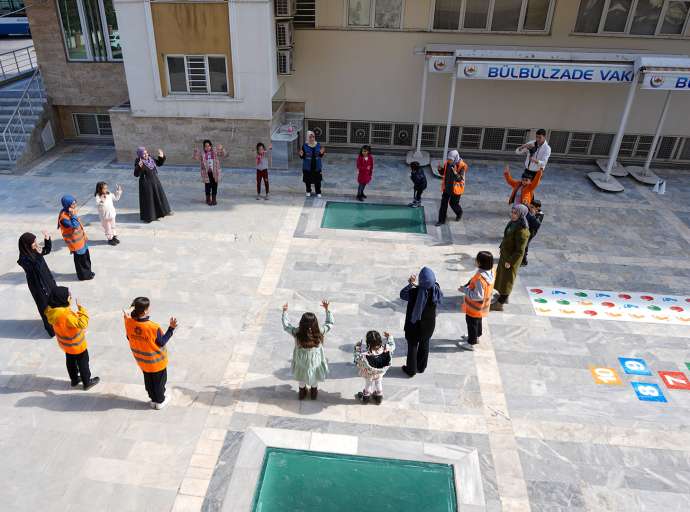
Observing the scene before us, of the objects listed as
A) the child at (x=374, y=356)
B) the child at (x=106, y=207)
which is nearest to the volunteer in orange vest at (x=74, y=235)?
the child at (x=106, y=207)

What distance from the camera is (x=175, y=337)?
25.9ft

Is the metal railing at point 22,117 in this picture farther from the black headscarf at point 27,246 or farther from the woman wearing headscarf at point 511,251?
the woman wearing headscarf at point 511,251

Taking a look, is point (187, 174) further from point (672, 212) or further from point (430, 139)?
point (672, 212)

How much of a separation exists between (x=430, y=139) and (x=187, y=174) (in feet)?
23.9

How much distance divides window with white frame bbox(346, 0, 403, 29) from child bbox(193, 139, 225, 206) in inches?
224

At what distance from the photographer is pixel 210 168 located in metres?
11.6

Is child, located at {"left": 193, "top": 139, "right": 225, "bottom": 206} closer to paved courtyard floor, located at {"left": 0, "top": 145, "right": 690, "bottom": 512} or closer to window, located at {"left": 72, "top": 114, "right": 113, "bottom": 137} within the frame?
paved courtyard floor, located at {"left": 0, "top": 145, "right": 690, "bottom": 512}

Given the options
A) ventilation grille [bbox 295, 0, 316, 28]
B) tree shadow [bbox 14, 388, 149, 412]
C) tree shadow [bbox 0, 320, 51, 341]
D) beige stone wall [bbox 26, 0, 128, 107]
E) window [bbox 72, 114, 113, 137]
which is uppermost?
ventilation grille [bbox 295, 0, 316, 28]

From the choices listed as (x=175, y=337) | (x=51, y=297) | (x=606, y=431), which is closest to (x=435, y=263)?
(x=606, y=431)

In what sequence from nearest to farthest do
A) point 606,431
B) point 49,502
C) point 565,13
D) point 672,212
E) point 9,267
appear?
point 49,502, point 606,431, point 9,267, point 672,212, point 565,13

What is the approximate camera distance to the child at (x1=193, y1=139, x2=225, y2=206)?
37.7 ft

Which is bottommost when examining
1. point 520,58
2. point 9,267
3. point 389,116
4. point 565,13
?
point 9,267

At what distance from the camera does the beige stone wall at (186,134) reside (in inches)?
541

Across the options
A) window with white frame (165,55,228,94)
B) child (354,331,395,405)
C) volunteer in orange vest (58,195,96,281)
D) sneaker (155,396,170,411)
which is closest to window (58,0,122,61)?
window with white frame (165,55,228,94)
